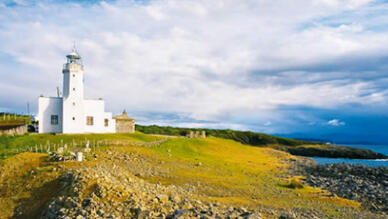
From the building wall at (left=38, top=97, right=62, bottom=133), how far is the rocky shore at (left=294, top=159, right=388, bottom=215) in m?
34.4

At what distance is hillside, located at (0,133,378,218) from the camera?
13.8m

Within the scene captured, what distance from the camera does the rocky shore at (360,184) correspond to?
21.1 meters

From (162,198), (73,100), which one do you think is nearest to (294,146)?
(73,100)

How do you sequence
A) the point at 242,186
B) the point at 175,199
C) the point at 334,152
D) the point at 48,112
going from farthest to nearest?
1. the point at 334,152
2. the point at 48,112
3. the point at 242,186
4. the point at 175,199

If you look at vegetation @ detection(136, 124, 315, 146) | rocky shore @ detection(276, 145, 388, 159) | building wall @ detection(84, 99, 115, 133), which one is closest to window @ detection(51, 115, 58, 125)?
building wall @ detection(84, 99, 115, 133)

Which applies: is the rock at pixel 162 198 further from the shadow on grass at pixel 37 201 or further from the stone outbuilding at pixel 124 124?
the stone outbuilding at pixel 124 124

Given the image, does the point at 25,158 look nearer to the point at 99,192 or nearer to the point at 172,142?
the point at 99,192

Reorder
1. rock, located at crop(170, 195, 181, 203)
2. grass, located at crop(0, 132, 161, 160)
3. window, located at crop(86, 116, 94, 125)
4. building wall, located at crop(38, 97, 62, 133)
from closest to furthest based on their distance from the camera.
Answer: rock, located at crop(170, 195, 181, 203) → grass, located at crop(0, 132, 161, 160) → building wall, located at crop(38, 97, 62, 133) → window, located at crop(86, 116, 94, 125)

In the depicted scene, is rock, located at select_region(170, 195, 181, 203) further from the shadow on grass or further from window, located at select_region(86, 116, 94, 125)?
window, located at select_region(86, 116, 94, 125)

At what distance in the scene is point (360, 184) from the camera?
26.9m

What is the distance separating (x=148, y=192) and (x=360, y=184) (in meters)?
21.2

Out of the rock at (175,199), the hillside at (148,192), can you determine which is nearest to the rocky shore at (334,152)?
the hillside at (148,192)

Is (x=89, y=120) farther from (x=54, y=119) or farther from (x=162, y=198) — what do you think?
(x=162, y=198)

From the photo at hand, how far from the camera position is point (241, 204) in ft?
55.4
